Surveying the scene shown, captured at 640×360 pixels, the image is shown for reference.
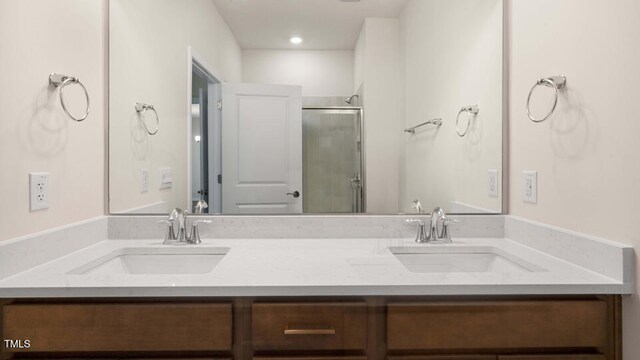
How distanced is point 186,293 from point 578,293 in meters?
1.01

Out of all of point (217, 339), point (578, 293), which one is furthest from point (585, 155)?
point (217, 339)

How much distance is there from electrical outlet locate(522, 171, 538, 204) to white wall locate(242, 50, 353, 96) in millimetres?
744

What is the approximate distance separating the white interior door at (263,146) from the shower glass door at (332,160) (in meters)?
0.04

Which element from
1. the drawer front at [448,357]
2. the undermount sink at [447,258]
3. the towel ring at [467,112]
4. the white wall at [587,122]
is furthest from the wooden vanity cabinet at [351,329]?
the towel ring at [467,112]

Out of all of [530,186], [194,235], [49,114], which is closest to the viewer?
[49,114]

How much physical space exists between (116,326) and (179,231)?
1.95 ft

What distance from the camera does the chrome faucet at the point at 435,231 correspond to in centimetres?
164

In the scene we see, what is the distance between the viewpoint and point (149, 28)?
1.76 m

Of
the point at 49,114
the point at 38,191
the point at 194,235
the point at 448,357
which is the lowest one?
the point at 448,357

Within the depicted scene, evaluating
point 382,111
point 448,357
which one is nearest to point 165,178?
point 382,111

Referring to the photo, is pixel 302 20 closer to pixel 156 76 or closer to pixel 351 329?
pixel 156 76

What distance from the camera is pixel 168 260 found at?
154cm

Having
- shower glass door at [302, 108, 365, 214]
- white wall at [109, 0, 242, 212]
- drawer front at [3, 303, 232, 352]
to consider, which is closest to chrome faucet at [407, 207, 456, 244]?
shower glass door at [302, 108, 365, 214]

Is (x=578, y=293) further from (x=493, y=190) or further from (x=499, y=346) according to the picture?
(x=493, y=190)
